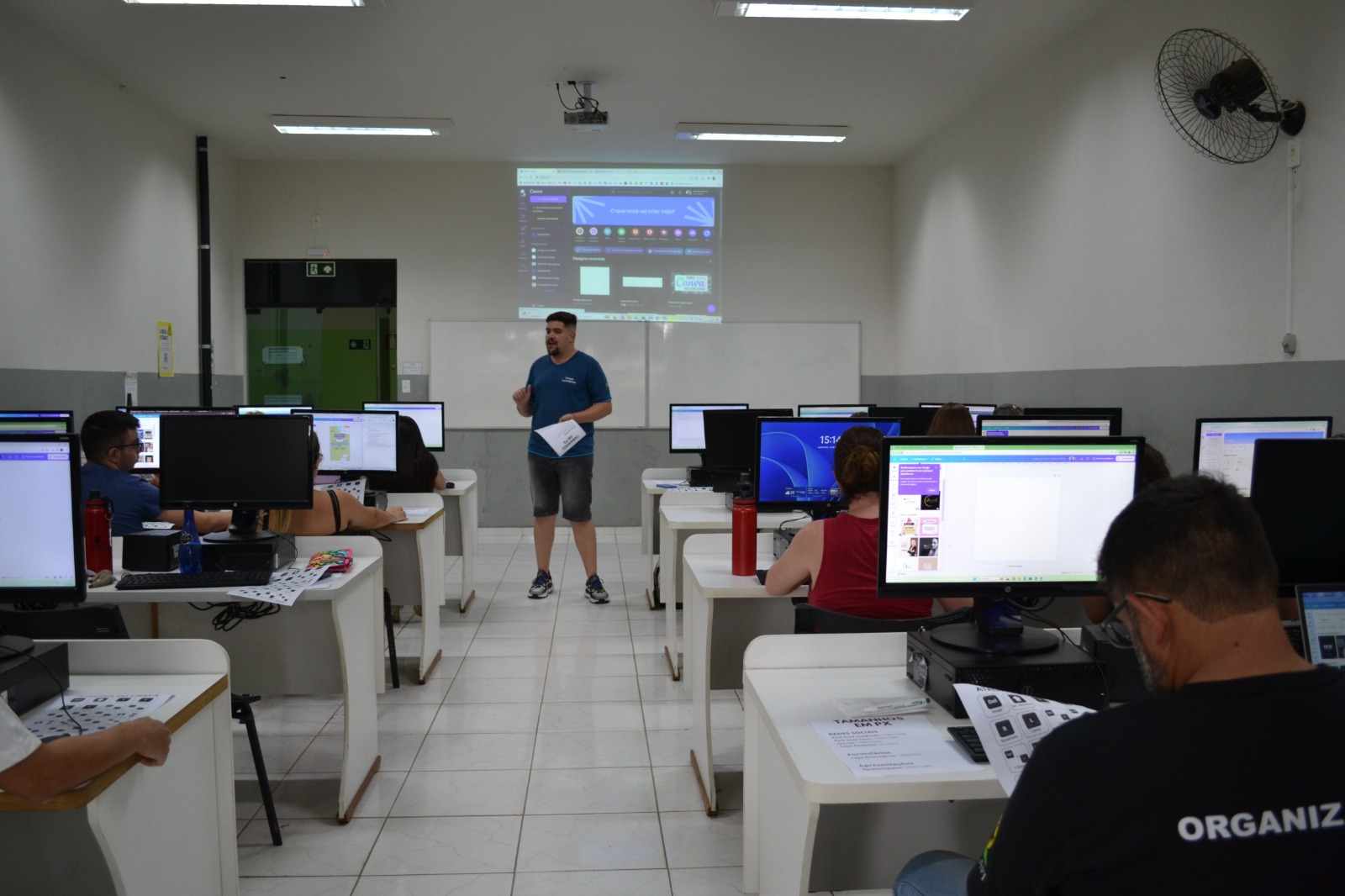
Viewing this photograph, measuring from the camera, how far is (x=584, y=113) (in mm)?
6191

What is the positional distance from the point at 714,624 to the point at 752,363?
5.56 meters

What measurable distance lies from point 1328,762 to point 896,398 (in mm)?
7703

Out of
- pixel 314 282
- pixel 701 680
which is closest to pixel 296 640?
pixel 701 680

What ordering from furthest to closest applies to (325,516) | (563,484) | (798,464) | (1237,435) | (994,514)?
(563,484) < (798,464) < (325,516) < (1237,435) < (994,514)

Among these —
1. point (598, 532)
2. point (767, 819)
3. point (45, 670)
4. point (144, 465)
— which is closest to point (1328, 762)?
point (767, 819)

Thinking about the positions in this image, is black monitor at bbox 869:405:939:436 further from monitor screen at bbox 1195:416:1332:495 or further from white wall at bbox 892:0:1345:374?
monitor screen at bbox 1195:416:1332:495

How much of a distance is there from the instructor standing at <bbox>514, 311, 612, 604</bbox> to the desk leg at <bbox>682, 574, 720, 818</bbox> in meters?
2.43

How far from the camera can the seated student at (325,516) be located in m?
3.19

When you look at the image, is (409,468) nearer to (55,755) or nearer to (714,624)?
(714,624)

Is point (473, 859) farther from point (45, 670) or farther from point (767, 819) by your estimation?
point (45, 670)

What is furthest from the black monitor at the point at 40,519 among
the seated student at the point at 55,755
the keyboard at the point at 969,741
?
the keyboard at the point at 969,741

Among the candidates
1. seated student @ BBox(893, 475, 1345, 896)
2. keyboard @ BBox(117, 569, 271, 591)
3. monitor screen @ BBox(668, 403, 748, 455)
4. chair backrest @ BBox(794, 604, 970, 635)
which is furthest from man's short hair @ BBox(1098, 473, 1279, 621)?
monitor screen @ BBox(668, 403, 748, 455)

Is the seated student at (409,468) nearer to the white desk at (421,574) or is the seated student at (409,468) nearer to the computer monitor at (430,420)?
the white desk at (421,574)

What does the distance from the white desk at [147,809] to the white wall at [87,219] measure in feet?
13.2
